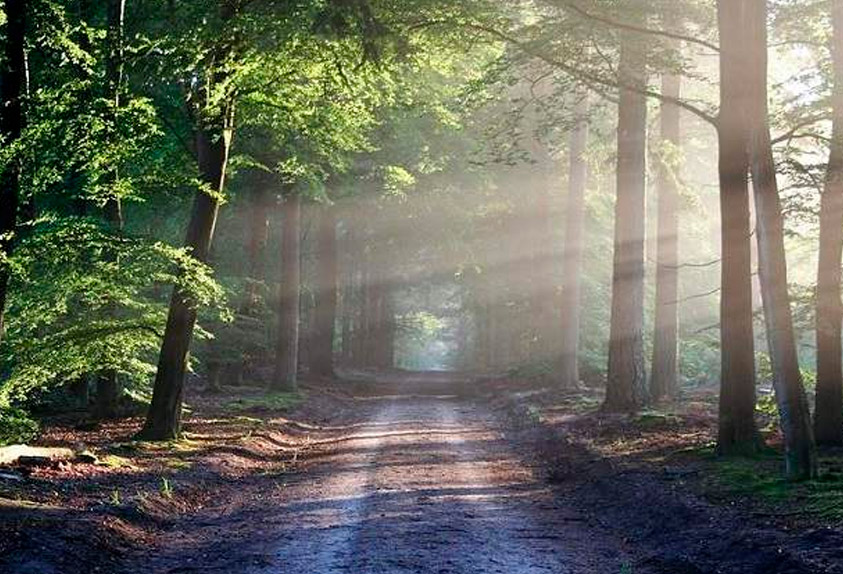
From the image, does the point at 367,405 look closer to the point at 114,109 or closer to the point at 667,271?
the point at 667,271

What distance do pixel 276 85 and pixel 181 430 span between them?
6.69 m

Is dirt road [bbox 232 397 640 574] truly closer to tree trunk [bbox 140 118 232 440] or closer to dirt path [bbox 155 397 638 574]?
dirt path [bbox 155 397 638 574]

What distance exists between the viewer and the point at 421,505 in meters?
11.3

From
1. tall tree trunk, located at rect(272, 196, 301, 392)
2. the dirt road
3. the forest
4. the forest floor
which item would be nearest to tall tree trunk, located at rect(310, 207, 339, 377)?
tall tree trunk, located at rect(272, 196, 301, 392)

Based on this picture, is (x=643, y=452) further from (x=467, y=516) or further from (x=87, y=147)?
(x=87, y=147)

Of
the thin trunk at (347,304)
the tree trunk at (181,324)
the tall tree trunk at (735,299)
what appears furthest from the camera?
the thin trunk at (347,304)

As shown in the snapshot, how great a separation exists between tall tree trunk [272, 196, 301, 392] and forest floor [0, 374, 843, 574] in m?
9.89

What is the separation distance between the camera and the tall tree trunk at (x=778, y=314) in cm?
1087

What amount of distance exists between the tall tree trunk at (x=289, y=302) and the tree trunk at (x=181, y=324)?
12.1m

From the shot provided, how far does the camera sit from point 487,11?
14.4m

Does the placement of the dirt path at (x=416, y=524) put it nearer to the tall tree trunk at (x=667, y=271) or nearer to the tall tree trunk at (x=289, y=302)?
the tall tree trunk at (x=667, y=271)

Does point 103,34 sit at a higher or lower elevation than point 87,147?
higher

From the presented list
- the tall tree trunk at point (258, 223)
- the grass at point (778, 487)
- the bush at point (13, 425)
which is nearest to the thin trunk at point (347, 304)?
the tall tree trunk at point (258, 223)

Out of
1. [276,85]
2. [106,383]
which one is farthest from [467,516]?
[106,383]
